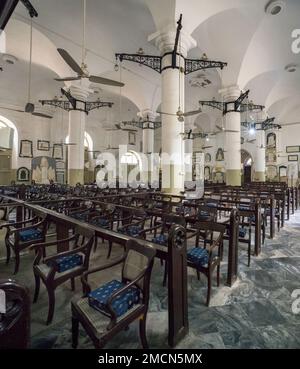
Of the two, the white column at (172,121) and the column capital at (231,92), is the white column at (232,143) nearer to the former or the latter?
the column capital at (231,92)

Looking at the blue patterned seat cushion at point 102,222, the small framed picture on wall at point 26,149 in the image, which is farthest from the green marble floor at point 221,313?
the small framed picture on wall at point 26,149

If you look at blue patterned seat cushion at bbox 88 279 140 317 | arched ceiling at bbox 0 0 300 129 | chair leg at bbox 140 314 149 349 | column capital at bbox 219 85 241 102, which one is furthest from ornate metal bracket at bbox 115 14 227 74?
chair leg at bbox 140 314 149 349

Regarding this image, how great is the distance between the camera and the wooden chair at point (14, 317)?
1034mm

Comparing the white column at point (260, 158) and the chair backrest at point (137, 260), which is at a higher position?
the white column at point (260, 158)

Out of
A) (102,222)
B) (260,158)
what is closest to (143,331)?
(102,222)

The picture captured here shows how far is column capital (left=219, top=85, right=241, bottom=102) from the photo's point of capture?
34.4ft

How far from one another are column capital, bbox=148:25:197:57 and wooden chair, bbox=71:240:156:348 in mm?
7124

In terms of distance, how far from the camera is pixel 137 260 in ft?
6.30

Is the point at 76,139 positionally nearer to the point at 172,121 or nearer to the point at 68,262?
the point at 172,121

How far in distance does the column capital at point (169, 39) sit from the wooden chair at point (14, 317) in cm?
781

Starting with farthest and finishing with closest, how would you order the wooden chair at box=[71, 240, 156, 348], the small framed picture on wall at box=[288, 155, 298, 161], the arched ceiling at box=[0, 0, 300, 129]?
the small framed picture on wall at box=[288, 155, 298, 161], the arched ceiling at box=[0, 0, 300, 129], the wooden chair at box=[71, 240, 156, 348]

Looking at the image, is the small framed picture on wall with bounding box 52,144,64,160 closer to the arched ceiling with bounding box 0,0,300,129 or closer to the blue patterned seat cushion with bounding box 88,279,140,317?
the arched ceiling with bounding box 0,0,300,129
